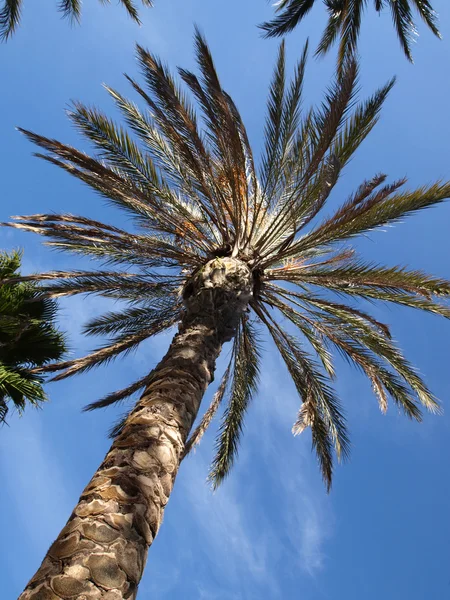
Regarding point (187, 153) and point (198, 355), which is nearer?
point (198, 355)

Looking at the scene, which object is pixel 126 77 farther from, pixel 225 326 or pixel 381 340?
pixel 381 340

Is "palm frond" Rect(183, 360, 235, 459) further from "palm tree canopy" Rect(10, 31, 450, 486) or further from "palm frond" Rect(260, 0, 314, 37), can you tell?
"palm frond" Rect(260, 0, 314, 37)

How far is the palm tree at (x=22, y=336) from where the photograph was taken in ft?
22.8

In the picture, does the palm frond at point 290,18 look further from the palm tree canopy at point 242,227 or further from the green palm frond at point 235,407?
the green palm frond at point 235,407

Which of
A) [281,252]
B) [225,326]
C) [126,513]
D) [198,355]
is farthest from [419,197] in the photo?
[126,513]

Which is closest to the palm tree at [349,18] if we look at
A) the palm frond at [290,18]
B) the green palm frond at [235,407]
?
the palm frond at [290,18]

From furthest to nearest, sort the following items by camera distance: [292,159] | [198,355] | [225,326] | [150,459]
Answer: [292,159] → [225,326] → [198,355] → [150,459]

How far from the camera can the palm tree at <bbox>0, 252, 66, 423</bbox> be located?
6.96 meters

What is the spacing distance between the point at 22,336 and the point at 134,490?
4.45 meters

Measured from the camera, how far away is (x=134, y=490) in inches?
157

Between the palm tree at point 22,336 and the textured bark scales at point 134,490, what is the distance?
2.28 meters

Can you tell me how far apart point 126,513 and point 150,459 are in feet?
1.90

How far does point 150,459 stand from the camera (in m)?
4.30

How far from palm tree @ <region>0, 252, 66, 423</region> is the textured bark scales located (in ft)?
7.47
